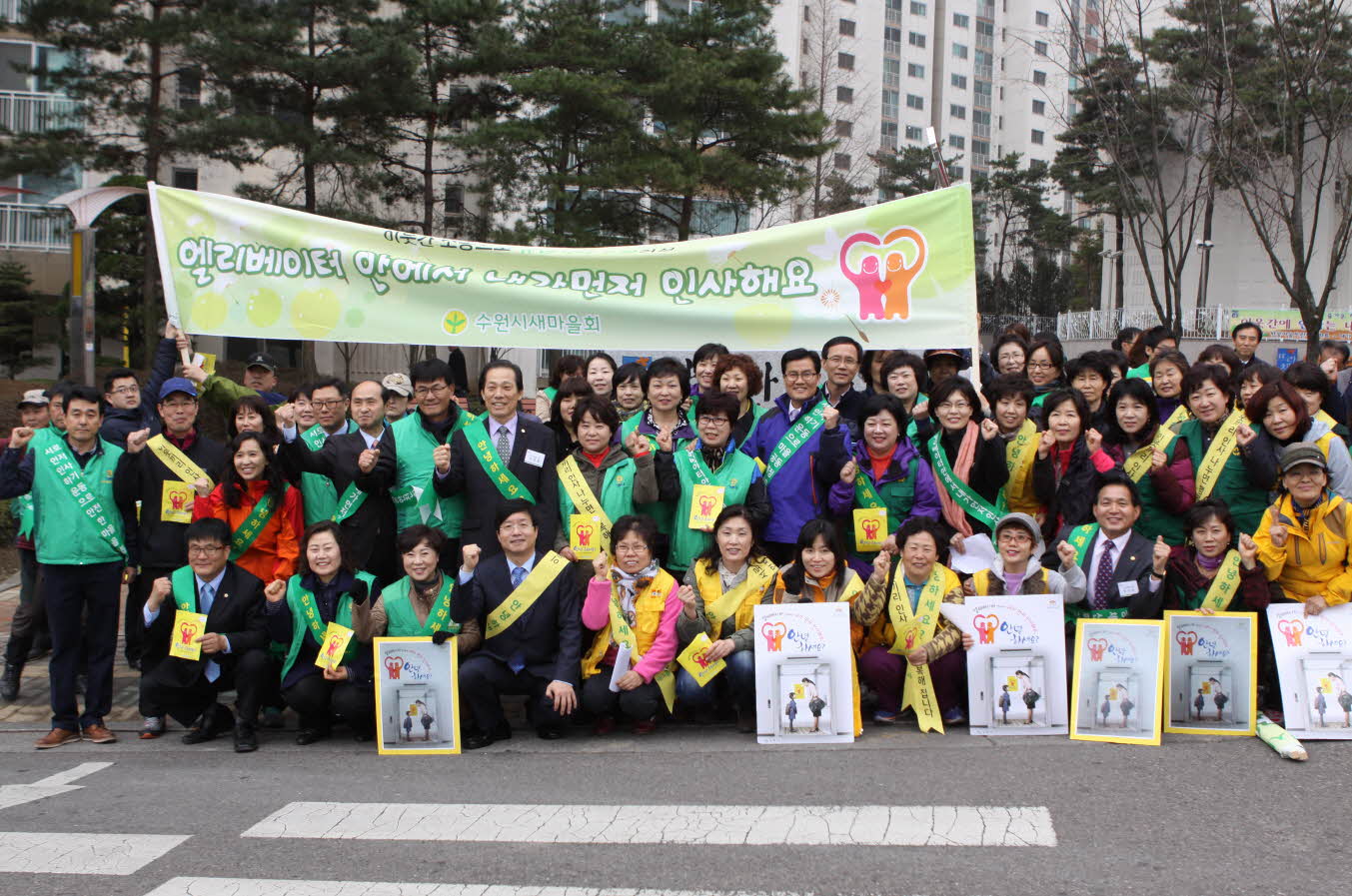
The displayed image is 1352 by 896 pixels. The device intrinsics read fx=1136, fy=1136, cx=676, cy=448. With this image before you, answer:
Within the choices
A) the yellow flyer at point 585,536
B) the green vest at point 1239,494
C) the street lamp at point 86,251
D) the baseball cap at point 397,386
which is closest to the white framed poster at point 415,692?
the yellow flyer at point 585,536

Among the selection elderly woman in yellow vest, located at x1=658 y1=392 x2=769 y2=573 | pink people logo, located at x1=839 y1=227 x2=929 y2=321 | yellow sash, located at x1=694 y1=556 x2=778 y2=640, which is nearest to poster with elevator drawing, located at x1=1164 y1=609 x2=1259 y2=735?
yellow sash, located at x1=694 y1=556 x2=778 y2=640

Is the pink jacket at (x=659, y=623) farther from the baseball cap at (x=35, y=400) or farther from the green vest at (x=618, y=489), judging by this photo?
the baseball cap at (x=35, y=400)

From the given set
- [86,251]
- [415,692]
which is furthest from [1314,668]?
[86,251]

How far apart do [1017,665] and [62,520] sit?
5045 mm

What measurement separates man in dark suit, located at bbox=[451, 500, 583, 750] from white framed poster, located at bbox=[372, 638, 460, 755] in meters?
0.13

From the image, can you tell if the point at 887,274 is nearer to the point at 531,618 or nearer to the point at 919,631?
the point at 919,631

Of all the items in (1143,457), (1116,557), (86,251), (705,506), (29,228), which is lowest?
(1116,557)

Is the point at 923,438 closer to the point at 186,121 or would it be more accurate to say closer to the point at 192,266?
the point at 192,266

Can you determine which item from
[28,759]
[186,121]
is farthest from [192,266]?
[186,121]

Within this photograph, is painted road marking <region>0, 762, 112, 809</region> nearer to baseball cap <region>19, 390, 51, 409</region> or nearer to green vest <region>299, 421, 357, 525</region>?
green vest <region>299, 421, 357, 525</region>

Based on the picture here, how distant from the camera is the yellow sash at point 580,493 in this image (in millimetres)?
6250

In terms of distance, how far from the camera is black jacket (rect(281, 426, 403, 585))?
20.9 ft

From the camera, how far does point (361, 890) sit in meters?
3.96

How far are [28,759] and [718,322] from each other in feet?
14.8
